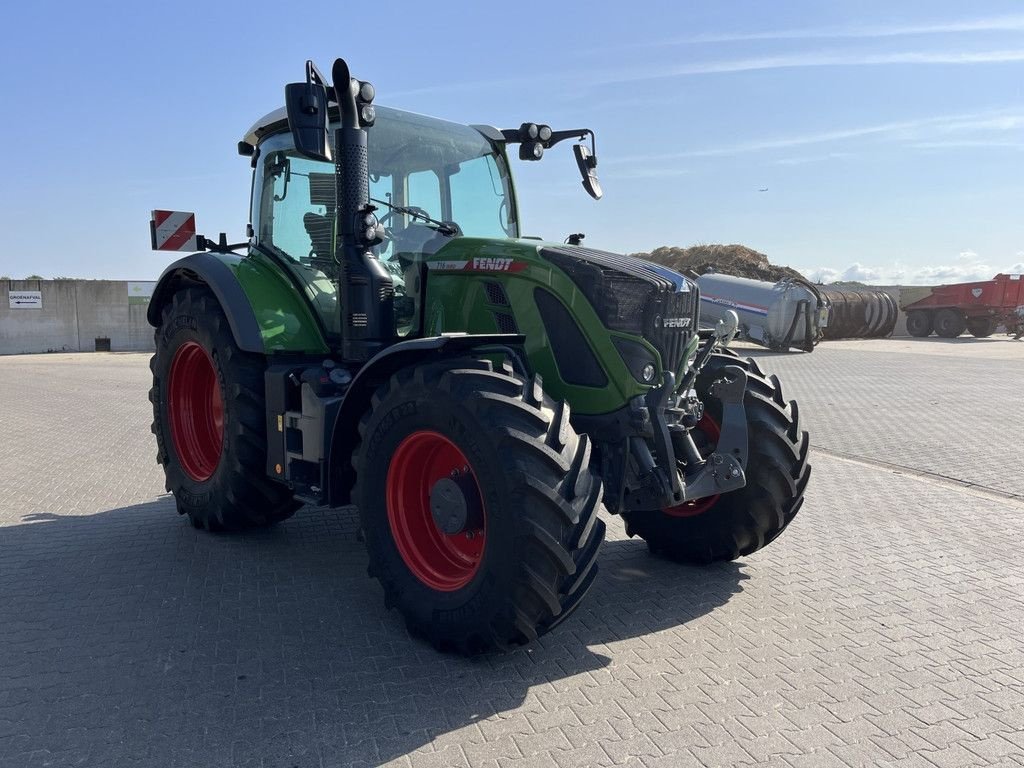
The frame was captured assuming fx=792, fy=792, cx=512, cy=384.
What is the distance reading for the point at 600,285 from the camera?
362 cm

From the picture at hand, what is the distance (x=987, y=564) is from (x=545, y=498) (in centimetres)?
323

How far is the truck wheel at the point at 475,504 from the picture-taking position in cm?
299

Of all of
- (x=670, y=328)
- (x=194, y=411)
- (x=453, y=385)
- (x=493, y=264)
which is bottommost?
(x=194, y=411)

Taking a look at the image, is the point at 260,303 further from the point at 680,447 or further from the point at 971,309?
the point at 971,309

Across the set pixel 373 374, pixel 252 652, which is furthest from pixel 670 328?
pixel 252 652

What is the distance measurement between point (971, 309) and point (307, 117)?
32155 mm

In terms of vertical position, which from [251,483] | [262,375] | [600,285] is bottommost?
[251,483]

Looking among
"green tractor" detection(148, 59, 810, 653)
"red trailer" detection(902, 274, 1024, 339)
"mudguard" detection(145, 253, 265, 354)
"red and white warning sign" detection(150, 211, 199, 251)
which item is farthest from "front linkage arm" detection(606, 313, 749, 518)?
"red trailer" detection(902, 274, 1024, 339)

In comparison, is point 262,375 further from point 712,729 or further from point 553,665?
point 712,729

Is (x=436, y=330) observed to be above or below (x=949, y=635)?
above

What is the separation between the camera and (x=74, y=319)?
74.7ft

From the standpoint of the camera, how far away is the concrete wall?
22.1 m

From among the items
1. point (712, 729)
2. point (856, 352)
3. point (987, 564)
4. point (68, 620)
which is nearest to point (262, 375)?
point (68, 620)

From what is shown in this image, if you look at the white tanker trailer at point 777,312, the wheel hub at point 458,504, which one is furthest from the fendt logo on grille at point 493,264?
the white tanker trailer at point 777,312
